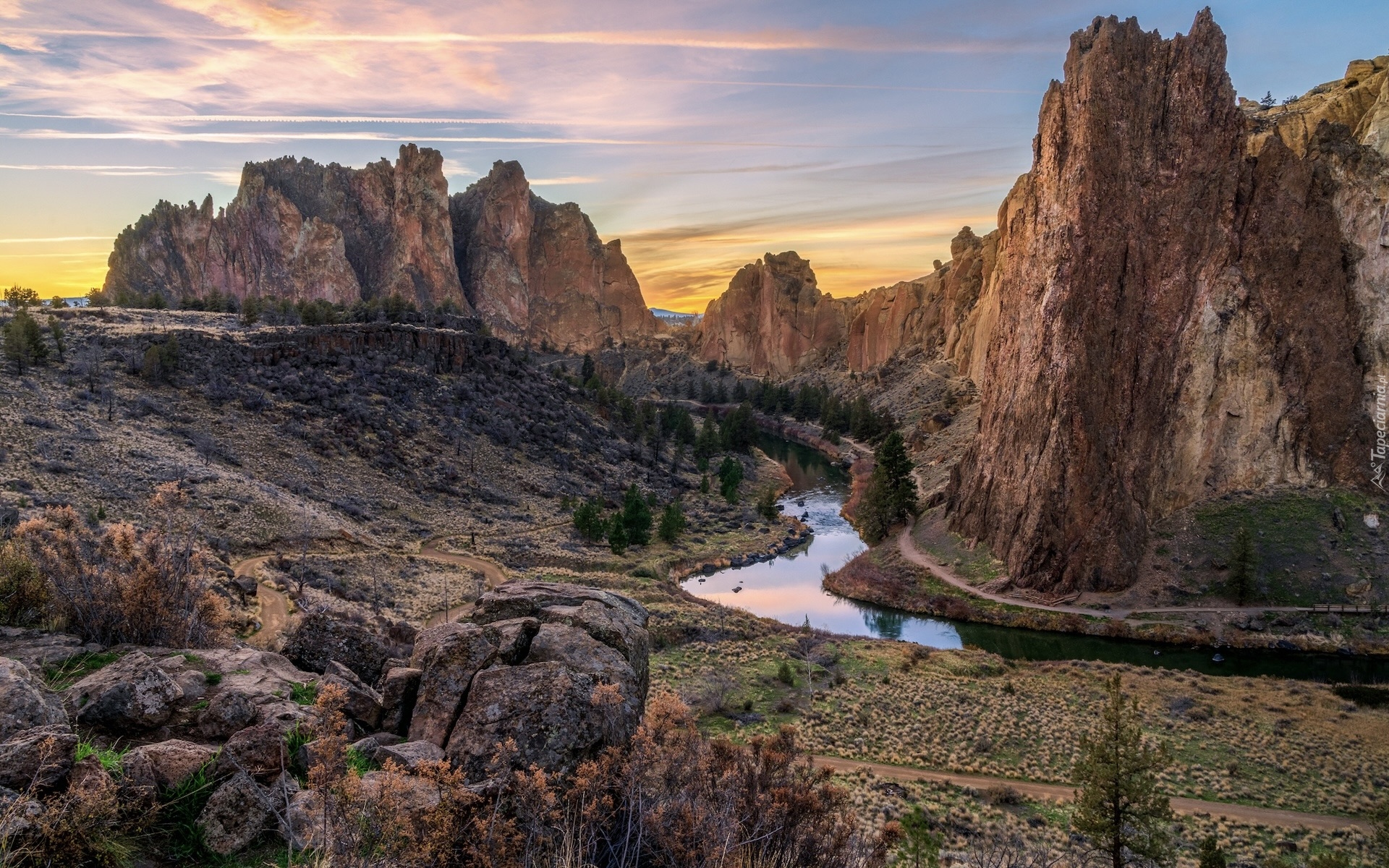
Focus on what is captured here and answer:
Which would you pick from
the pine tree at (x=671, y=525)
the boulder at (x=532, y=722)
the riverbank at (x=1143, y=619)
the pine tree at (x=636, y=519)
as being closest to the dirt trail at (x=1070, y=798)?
the boulder at (x=532, y=722)

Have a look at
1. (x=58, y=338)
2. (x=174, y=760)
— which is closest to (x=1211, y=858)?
(x=174, y=760)

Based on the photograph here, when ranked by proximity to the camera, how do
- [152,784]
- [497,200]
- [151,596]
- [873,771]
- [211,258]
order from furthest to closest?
1. [497,200]
2. [211,258]
3. [873,771]
4. [151,596]
5. [152,784]

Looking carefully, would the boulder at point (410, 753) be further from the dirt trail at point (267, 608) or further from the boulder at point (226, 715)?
the dirt trail at point (267, 608)

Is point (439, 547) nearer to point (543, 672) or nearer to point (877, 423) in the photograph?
point (543, 672)

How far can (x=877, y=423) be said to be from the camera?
332ft

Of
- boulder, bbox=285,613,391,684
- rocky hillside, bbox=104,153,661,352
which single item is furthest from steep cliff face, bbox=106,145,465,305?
boulder, bbox=285,613,391,684

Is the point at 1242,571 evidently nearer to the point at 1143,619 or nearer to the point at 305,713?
the point at 1143,619

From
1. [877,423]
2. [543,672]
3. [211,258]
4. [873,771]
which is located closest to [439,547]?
[873,771]

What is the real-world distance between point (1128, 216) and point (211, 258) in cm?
16922

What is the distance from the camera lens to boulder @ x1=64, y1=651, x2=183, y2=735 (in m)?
7.18

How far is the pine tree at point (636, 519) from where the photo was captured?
51.0 metres

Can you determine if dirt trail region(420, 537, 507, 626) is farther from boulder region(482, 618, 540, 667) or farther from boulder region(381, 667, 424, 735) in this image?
boulder region(482, 618, 540, 667)

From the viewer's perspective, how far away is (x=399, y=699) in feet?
27.7

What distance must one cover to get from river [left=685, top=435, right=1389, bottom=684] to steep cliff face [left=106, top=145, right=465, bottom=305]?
116 metres
